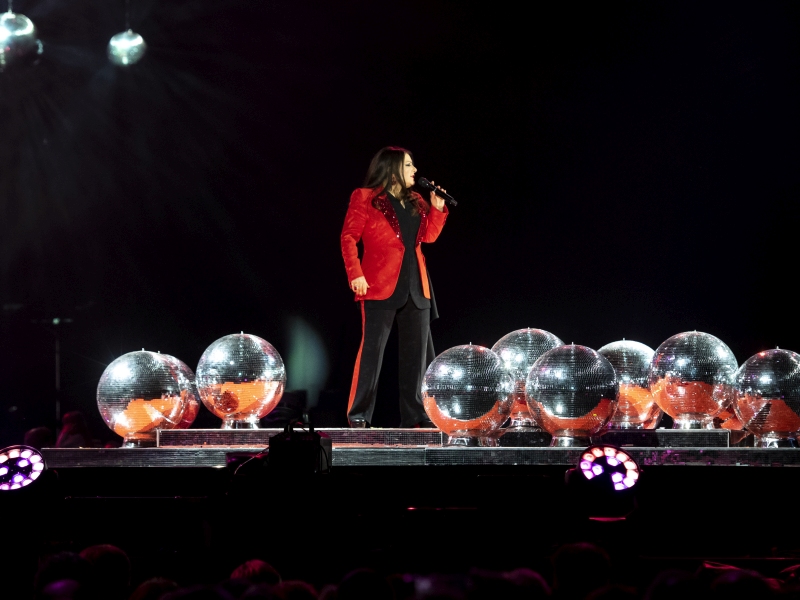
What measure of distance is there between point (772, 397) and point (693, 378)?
39cm

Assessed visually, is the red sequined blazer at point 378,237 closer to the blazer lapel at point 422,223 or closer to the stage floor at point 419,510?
the blazer lapel at point 422,223

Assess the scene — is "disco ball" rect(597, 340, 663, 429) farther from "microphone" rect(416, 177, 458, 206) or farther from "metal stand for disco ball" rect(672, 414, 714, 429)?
"microphone" rect(416, 177, 458, 206)

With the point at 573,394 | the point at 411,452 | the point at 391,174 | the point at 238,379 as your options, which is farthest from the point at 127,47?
the point at 573,394

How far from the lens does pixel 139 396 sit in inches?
168

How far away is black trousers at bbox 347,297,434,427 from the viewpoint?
189 inches

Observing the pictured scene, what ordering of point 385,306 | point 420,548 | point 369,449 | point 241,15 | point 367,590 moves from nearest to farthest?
point 367,590, point 420,548, point 369,449, point 385,306, point 241,15

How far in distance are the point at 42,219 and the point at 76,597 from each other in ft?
17.7

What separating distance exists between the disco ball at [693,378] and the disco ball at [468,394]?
0.79m

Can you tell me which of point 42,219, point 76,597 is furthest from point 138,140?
point 76,597

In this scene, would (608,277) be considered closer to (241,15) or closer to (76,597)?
(241,15)

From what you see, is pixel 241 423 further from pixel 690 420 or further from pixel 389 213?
pixel 690 420

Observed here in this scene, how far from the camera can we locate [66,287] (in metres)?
6.90

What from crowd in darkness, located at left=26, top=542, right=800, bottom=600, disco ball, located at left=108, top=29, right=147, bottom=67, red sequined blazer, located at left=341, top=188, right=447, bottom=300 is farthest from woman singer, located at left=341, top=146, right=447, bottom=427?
disco ball, located at left=108, top=29, right=147, bottom=67

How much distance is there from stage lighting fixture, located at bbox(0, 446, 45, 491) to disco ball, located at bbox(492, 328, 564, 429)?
2.07 m
